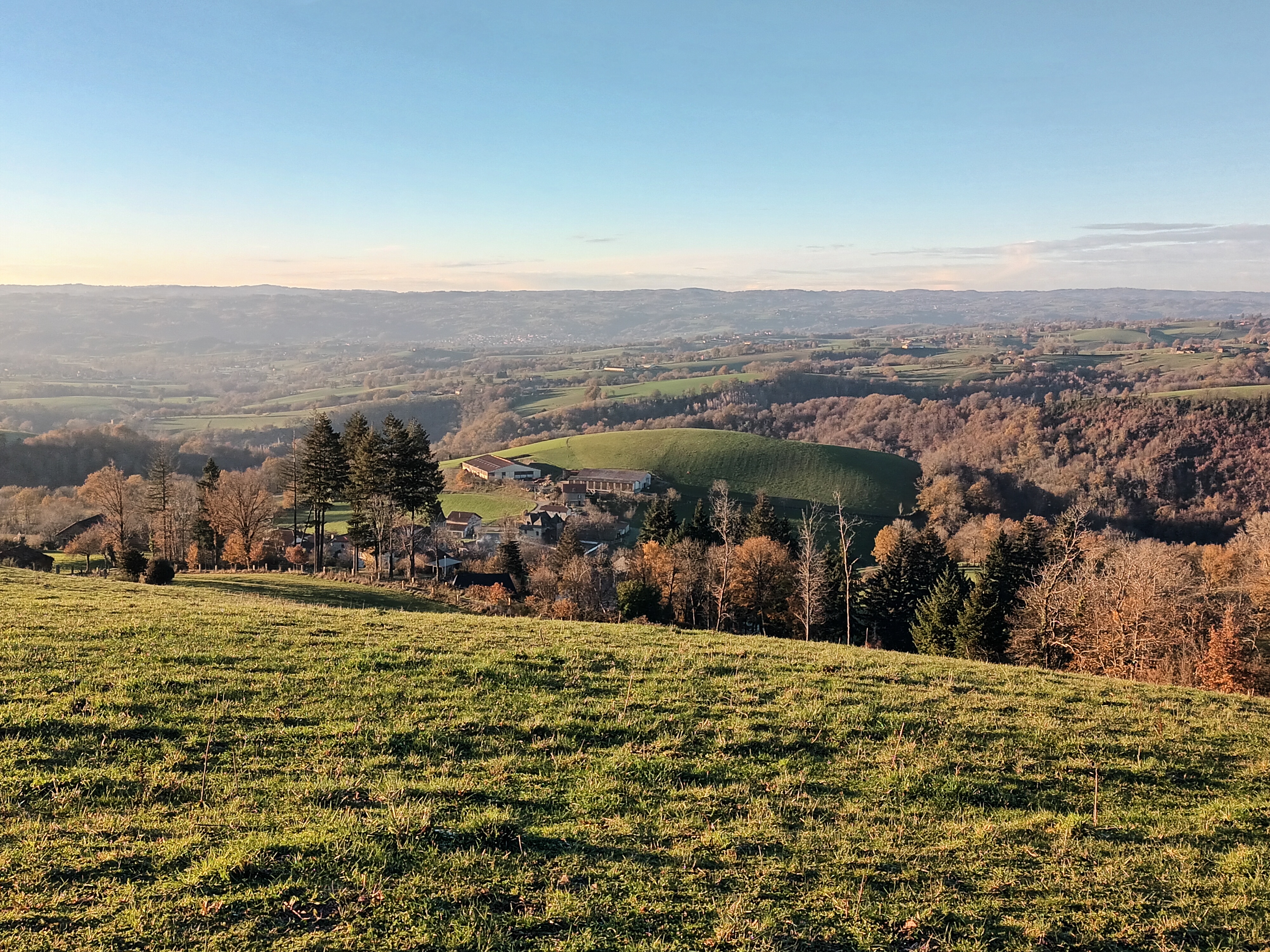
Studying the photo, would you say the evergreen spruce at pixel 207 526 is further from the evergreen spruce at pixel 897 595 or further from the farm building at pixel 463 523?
the evergreen spruce at pixel 897 595

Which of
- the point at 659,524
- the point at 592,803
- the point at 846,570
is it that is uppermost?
the point at 592,803

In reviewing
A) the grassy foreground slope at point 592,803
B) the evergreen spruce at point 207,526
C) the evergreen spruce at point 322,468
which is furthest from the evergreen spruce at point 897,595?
the evergreen spruce at point 207,526

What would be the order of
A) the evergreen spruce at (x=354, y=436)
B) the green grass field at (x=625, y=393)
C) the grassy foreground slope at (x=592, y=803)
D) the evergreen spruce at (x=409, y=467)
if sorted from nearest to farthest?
the grassy foreground slope at (x=592, y=803)
the evergreen spruce at (x=409, y=467)
the evergreen spruce at (x=354, y=436)
the green grass field at (x=625, y=393)

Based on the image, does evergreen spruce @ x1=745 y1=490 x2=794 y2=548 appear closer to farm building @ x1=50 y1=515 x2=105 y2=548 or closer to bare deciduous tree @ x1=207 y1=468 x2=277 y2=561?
bare deciduous tree @ x1=207 y1=468 x2=277 y2=561

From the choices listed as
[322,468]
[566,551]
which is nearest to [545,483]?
[566,551]

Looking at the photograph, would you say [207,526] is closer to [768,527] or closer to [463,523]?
[463,523]

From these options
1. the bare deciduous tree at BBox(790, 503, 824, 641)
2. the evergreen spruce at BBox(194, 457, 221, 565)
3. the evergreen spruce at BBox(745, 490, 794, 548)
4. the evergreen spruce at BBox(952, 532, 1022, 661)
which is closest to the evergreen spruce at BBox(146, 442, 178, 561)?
the evergreen spruce at BBox(194, 457, 221, 565)

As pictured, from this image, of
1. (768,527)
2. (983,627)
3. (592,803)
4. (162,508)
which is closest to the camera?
(592,803)

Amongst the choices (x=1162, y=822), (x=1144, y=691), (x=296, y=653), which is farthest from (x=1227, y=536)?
(x=296, y=653)
